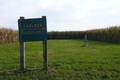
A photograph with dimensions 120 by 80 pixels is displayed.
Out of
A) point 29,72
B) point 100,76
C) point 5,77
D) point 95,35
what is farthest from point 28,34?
point 95,35

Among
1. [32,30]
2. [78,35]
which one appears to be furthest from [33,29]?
[78,35]

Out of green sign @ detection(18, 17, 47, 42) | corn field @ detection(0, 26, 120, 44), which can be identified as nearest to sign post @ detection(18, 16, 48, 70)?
green sign @ detection(18, 17, 47, 42)

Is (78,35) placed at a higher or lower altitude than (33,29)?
higher

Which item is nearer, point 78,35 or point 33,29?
point 33,29

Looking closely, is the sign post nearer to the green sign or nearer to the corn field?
the green sign

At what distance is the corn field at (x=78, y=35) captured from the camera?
724 inches

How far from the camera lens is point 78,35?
4169 cm

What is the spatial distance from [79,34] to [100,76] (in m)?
37.8

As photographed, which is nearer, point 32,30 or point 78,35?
point 32,30

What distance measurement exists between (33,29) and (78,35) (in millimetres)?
37426

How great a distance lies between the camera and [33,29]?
5.04 metres

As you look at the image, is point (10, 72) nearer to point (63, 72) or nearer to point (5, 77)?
point (5, 77)

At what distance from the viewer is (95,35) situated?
93.1 ft

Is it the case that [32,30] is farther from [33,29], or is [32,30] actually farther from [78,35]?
[78,35]
